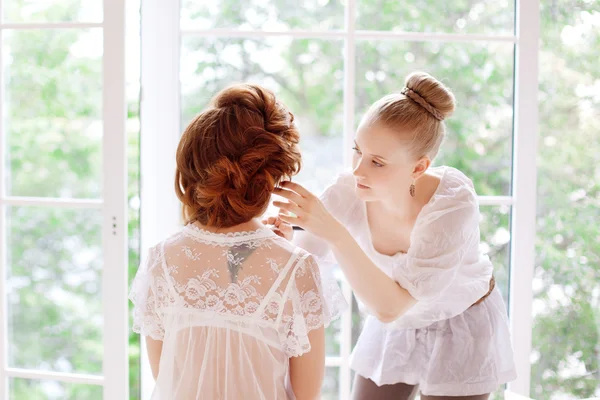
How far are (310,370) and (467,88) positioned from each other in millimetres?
1287

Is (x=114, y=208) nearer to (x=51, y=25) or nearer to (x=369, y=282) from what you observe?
(x=51, y=25)

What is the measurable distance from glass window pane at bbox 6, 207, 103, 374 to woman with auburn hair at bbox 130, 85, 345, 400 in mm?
967

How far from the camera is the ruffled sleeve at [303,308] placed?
4.55ft

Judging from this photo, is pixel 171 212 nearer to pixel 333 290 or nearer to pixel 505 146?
pixel 333 290

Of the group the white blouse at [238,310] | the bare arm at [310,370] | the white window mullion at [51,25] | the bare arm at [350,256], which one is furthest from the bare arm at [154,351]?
the white window mullion at [51,25]

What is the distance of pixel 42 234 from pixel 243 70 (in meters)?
0.94

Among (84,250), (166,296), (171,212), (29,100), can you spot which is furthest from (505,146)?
(29,100)

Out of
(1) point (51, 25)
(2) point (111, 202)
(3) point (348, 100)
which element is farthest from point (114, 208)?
(3) point (348, 100)

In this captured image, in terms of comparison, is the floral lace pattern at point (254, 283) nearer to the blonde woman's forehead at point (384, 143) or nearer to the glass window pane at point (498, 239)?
the blonde woman's forehead at point (384, 143)

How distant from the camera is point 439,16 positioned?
2.27 m

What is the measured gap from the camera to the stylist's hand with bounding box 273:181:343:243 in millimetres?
1530

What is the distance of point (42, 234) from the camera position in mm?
2307

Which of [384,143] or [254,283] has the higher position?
[384,143]

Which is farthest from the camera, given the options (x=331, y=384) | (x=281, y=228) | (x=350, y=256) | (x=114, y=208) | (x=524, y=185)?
(x=331, y=384)
